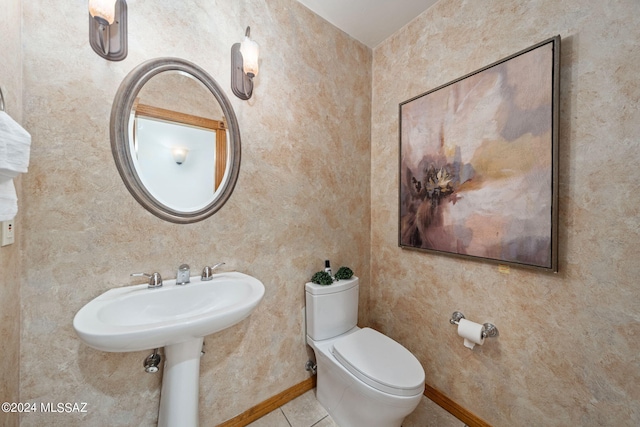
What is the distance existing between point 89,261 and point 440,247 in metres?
1.75

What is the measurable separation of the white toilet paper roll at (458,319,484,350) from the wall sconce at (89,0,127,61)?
81.5 inches

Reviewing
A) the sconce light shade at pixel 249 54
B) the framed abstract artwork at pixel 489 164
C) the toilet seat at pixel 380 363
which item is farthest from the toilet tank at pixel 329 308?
the sconce light shade at pixel 249 54

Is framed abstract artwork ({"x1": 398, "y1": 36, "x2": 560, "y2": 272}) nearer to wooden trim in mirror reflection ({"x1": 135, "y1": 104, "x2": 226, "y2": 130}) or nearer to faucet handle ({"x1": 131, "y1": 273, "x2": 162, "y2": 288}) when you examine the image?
wooden trim in mirror reflection ({"x1": 135, "y1": 104, "x2": 226, "y2": 130})

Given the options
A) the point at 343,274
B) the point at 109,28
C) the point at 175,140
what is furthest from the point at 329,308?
the point at 109,28

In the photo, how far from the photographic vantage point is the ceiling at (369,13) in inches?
57.4

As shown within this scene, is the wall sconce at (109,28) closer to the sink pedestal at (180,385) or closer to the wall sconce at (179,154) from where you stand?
the wall sconce at (179,154)

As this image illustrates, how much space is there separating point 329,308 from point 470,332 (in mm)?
774

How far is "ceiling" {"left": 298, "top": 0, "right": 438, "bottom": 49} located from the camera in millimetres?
1457

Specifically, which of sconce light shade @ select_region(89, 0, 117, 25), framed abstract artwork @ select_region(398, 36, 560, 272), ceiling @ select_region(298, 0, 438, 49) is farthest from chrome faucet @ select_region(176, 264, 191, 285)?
ceiling @ select_region(298, 0, 438, 49)

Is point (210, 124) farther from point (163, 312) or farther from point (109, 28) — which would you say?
point (163, 312)

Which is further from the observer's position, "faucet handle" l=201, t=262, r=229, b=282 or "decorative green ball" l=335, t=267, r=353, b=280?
"decorative green ball" l=335, t=267, r=353, b=280

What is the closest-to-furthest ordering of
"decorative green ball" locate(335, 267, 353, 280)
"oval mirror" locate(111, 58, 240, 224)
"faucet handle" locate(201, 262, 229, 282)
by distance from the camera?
"oval mirror" locate(111, 58, 240, 224)
"faucet handle" locate(201, 262, 229, 282)
"decorative green ball" locate(335, 267, 353, 280)

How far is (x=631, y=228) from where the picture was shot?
0.88 metres

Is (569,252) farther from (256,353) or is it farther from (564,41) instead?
(256,353)
